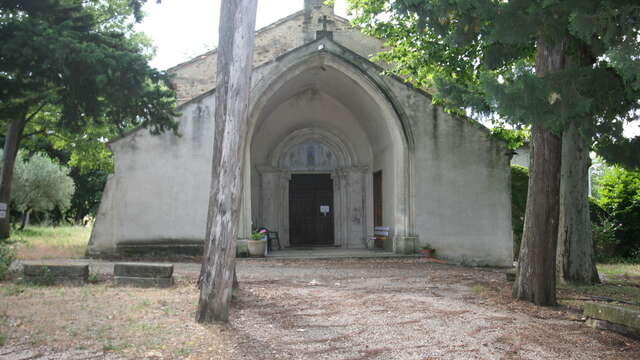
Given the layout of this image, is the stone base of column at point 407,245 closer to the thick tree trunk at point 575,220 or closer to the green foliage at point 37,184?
the thick tree trunk at point 575,220

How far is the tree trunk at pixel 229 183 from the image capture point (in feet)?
18.5

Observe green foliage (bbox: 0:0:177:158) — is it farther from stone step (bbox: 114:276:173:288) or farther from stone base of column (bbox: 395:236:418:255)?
stone base of column (bbox: 395:236:418:255)

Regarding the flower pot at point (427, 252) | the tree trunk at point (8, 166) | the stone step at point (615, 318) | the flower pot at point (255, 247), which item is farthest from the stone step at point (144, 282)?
the tree trunk at point (8, 166)

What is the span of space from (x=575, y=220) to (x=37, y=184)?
25411 mm

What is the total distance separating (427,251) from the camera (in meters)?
13.8

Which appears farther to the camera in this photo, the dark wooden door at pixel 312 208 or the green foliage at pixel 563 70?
the dark wooden door at pixel 312 208

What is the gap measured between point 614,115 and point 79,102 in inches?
352

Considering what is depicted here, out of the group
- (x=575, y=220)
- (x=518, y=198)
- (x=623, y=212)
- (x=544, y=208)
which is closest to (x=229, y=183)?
(x=544, y=208)

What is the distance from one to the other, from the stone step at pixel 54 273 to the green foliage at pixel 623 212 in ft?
52.5

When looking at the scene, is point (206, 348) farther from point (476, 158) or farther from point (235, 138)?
point (476, 158)

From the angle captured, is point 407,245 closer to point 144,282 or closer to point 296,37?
point 144,282

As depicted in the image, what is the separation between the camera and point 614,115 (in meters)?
5.52

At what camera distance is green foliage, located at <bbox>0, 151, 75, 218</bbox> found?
2562 centimetres

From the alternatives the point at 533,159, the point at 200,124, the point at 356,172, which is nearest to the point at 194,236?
the point at 200,124
